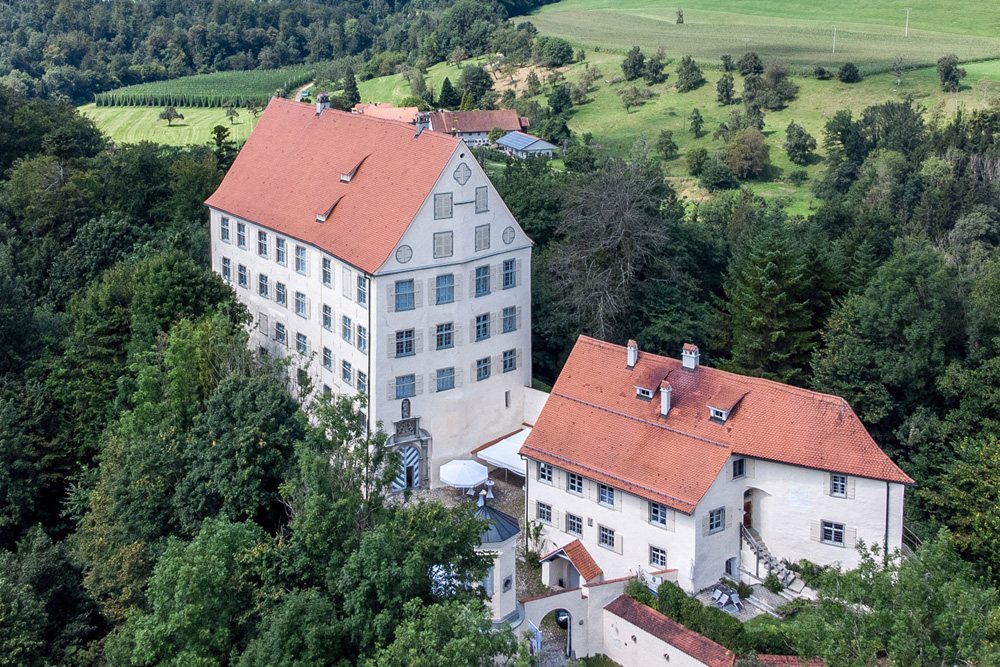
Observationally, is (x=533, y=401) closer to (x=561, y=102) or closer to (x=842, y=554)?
(x=842, y=554)

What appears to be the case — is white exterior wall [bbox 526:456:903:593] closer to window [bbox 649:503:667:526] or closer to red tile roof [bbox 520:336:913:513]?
window [bbox 649:503:667:526]

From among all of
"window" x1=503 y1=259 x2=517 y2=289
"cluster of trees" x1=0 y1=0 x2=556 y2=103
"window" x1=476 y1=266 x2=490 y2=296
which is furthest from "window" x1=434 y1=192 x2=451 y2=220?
"cluster of trees" x1=0 y1=0 x2=556 y2=103

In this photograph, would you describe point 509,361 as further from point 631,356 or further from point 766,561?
point 766,561

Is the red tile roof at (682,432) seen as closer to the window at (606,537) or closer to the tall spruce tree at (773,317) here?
the window at (606,537)

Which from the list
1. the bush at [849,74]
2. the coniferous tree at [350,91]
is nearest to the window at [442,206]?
the coniferous tree at [350,91]

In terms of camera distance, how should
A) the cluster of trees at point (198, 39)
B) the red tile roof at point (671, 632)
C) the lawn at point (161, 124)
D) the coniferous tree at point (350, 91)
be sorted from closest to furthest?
the red tile roof at point (671, 632), the lawn at point (161, 124), the coniferous tree at point (350, 91), the cluster of trees at point (198, 39)

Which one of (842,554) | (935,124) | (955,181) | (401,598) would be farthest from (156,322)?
(935,124)
